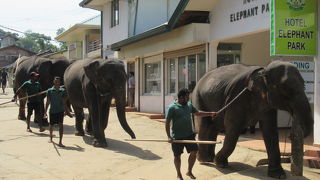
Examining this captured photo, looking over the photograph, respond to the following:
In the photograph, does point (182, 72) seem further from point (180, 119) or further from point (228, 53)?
point (180, 119)

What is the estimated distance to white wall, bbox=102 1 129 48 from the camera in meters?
20.8

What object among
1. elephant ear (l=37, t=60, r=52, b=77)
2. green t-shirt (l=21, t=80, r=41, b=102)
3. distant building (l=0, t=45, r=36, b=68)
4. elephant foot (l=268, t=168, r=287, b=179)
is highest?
distant building (l=0, t=45, r=36, b=68)

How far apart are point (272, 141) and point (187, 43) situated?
23.0 ft

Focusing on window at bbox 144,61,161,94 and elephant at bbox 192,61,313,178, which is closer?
elephant at bbox 192,61,313,178

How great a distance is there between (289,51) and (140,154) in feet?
12.6

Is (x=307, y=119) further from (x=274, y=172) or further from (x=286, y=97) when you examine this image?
(x=274, y=172)

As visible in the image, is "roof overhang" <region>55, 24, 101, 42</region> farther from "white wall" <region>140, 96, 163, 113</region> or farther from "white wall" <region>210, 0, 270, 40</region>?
"white wall" <region>210, 0, 270, 40</region>

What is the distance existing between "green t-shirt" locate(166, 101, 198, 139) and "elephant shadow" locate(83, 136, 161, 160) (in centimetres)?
268

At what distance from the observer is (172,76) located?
16766 millimetres

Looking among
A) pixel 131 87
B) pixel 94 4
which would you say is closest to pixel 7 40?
pixel 94 4

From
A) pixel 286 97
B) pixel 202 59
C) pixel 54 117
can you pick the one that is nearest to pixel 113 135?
pixel 54 117

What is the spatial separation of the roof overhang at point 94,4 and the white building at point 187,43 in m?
2.82

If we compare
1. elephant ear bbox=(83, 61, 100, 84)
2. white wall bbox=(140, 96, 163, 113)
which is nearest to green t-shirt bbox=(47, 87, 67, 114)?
elephant ear bbox=(83, 61, 100, 84)

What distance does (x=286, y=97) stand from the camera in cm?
657
